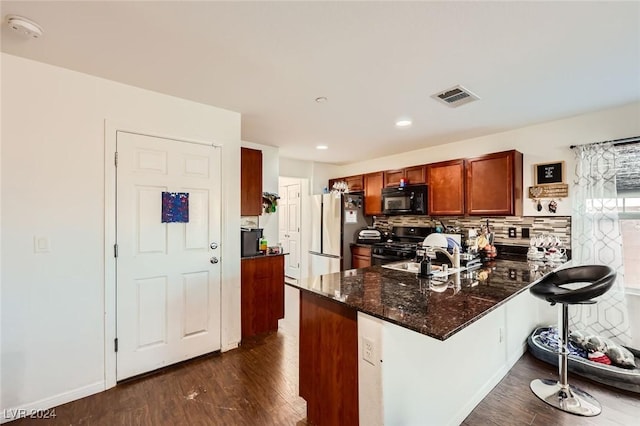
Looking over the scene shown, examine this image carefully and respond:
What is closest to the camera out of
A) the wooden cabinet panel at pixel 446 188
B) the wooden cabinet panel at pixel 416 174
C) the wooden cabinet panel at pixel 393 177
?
the wooden cabinet panel at pixel 446 188

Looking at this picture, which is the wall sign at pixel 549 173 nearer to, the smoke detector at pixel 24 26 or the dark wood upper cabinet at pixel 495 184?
the dark wood upper cabinet at pixel 495 184

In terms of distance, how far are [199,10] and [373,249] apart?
370 cm

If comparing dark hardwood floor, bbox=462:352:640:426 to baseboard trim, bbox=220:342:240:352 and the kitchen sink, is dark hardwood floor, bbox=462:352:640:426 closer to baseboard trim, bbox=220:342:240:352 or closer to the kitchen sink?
the kitchen sink

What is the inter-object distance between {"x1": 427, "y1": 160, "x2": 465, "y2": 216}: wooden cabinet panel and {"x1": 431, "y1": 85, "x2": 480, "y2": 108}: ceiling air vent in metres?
1.30

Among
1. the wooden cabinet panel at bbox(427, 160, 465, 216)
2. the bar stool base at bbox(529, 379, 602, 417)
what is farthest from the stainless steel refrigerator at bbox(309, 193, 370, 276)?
the bar stool base at bbox(529, 379, 602, 417)

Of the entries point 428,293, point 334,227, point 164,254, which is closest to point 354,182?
point 334,227

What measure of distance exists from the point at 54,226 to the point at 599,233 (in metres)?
4.64

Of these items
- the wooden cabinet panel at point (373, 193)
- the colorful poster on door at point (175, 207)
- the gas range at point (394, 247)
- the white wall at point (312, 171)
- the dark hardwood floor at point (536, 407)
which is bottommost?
the dark hardwood floor at point (536, 407)

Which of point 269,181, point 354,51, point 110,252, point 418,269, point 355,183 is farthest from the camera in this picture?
point 355,183

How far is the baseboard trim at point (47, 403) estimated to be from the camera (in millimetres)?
1807

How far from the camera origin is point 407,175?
4.33 metres

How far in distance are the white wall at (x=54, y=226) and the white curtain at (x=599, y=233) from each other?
4.20m

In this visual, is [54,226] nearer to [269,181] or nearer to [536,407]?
[269,181]

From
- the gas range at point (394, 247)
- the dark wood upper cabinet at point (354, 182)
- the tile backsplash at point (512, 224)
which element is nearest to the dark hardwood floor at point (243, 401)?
the tile backsplash at point (512, 224)
